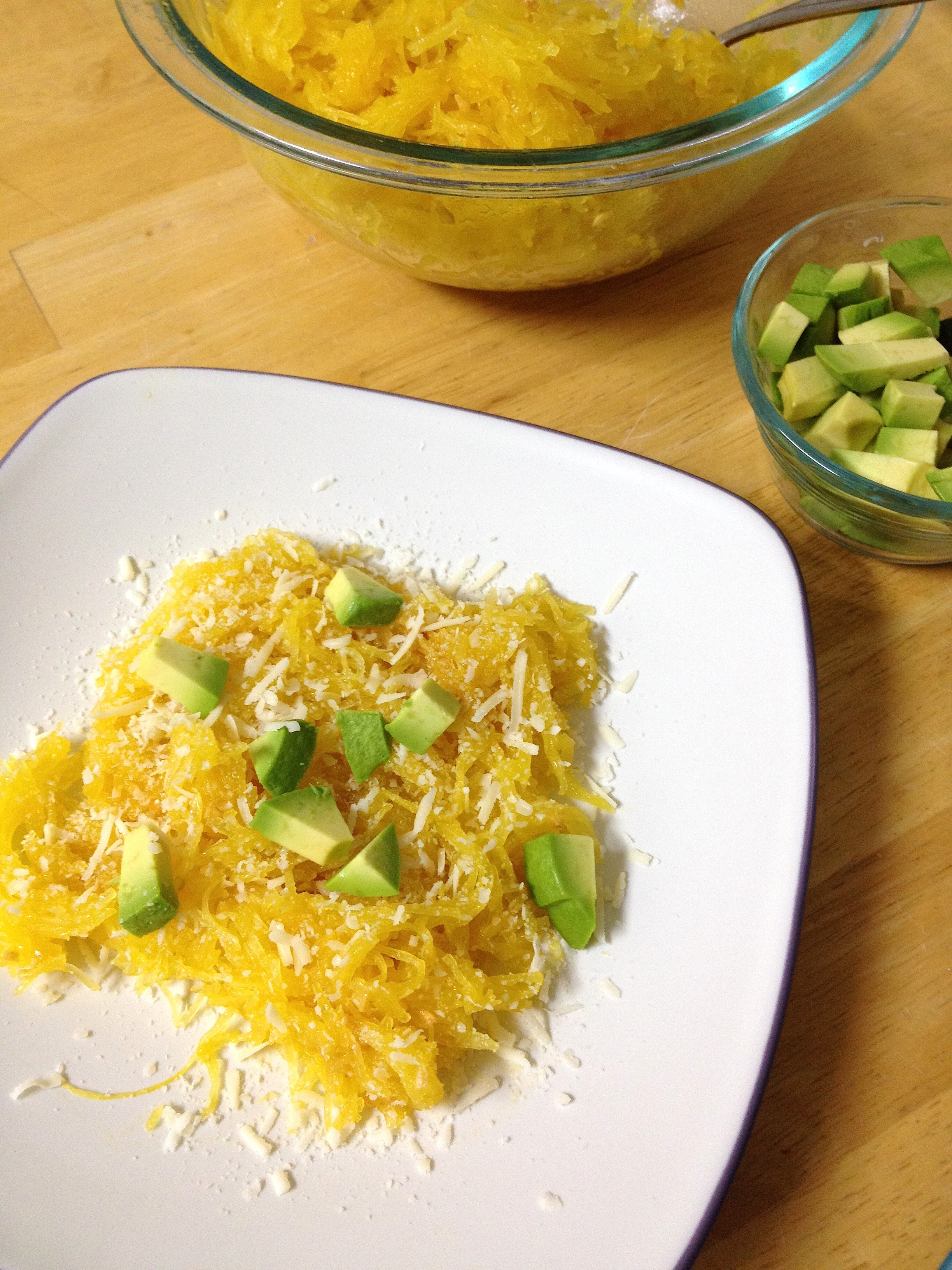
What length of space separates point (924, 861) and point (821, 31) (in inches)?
47.8

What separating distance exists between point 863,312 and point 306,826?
3.31 ft

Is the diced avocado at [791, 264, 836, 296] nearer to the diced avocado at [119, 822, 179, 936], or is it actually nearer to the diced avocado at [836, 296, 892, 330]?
the diced avocado at [836, 296, 892, 330]

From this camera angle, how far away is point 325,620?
1.26 meters

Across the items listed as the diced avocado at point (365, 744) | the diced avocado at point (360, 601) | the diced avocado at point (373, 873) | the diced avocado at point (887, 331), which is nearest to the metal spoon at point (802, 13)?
the diced avocado at point (887, 331)

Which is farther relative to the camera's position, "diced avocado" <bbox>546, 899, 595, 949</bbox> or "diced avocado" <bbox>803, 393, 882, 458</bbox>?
"diced avocado" <bbox>803, 393, 882, 458</bbox>

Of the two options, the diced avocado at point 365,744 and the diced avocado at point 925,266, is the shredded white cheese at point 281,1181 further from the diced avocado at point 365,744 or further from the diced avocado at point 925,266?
the diced avocado at point 925,266

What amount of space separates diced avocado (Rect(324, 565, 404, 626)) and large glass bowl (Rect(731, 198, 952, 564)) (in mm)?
554

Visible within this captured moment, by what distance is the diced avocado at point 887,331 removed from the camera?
1.34 meters

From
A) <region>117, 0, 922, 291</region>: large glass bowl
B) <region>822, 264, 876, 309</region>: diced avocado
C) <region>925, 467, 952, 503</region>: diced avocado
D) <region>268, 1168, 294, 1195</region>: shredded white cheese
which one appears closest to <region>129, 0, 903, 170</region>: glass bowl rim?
<region>117, 0, 922, 291</region>: large glass bowl

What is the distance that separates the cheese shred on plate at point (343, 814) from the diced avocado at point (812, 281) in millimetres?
574

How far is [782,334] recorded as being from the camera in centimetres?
135

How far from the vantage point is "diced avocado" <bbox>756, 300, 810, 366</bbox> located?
1.35 meters

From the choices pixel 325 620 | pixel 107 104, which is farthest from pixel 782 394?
pixel 107 104

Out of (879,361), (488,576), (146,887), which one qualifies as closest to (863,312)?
(879,361)
